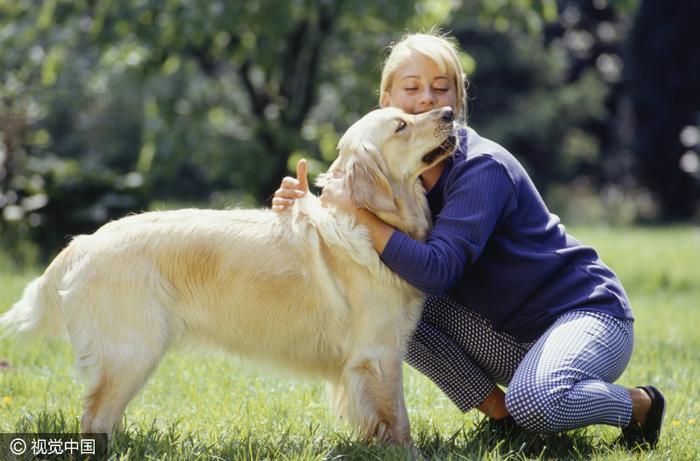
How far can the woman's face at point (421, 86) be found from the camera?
321 centimetres

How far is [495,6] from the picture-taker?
9516 millimetres

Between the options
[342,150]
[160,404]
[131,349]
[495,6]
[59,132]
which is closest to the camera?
[131,349]

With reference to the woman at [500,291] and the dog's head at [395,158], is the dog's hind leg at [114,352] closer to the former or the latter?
the woman at [500,291]

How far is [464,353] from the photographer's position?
3318mm

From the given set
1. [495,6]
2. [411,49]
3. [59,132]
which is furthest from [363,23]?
[59,132]

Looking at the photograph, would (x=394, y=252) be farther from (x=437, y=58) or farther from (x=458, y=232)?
(x=437, y=58)

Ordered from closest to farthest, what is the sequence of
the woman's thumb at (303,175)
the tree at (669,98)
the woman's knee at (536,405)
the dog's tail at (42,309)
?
the woman's knee at (536,405)
the dog's tail at (42,309)
the woman's thumb at (303,175)
the tree at (669,98)

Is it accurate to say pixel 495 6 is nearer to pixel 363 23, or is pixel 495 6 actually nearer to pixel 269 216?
pixel 363 23

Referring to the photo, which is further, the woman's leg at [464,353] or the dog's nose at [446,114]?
the woman's leg at [464,353]

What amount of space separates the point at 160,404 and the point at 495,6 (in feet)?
23.9

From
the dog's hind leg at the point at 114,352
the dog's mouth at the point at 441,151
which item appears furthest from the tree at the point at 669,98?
the dog's hind leg at the point at 114,352

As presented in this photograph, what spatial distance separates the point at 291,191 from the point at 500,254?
0.83 m

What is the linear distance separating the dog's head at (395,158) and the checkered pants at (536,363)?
524mm

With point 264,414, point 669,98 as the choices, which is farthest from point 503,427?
point 669,98
